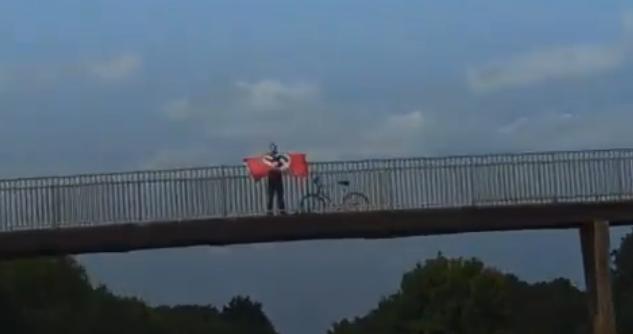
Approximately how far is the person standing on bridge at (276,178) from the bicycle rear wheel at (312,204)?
1.73ft

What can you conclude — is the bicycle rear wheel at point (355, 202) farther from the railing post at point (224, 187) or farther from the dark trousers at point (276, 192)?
the railing post at point (224, 187)

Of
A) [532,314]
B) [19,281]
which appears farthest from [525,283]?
[19,281]

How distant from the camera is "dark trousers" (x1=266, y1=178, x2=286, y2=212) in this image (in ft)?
123

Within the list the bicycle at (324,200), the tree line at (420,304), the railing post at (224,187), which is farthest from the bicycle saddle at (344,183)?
the tree line at (420,304)

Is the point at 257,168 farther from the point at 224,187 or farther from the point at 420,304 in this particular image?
the point at 420,304

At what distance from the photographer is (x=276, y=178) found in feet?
124

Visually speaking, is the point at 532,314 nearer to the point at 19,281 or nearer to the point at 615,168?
the point at 19,281

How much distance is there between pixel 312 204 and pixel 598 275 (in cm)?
797

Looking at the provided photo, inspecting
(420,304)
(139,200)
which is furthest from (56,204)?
(420,304)

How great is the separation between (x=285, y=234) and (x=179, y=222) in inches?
109

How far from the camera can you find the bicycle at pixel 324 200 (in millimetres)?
37625

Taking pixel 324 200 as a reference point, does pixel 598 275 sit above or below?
below

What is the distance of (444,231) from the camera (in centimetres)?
3850

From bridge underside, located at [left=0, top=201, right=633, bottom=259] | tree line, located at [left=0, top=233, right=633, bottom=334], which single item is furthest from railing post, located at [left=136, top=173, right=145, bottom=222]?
tree line, located at [left=0, top=233, right=633, bottom=334]
